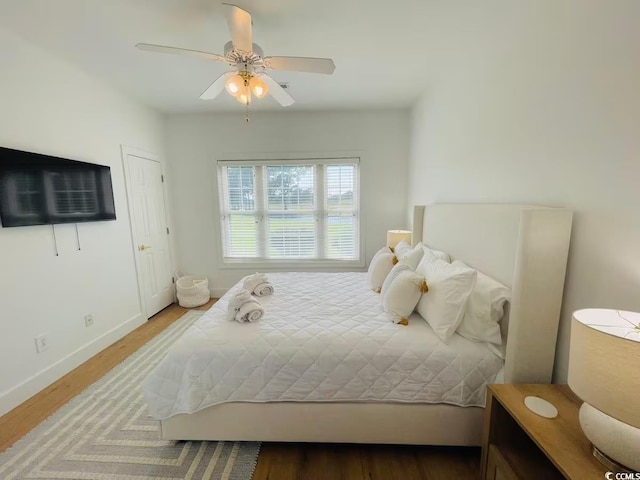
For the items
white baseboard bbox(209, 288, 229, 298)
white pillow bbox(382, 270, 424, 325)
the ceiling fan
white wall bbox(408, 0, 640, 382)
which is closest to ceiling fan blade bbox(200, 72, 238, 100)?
the ceiling fan

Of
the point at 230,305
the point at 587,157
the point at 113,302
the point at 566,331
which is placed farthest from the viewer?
the point at 113,302

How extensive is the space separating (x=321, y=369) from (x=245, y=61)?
6.64 ft

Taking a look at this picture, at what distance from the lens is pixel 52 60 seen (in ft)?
7.23

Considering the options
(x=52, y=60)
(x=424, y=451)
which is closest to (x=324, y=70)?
(x=52, y=60)

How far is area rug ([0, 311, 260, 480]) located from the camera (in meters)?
1.42

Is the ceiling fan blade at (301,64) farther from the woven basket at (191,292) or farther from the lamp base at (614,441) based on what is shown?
the woven basket at (191,292)

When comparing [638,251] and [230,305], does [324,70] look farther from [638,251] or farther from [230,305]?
[638,251]

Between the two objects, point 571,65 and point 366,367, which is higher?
point 571,65

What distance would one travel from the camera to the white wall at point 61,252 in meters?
1.92

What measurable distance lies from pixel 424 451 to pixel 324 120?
3621 mm

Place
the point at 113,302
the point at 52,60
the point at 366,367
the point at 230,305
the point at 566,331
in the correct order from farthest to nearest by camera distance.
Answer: the point at 113,302 < the point at 52,60 < the point at 230,305 < the point at 366,367 < the point at 566,331

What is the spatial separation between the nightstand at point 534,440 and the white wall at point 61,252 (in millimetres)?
3034

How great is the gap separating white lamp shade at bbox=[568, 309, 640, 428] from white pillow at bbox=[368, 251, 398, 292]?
1492mm

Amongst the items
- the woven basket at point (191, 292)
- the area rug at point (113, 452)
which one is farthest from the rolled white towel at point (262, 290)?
the woven basket at point (191, 292)
